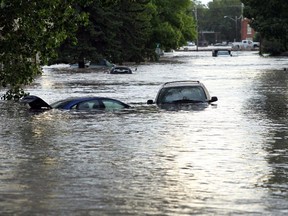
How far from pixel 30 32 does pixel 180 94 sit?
9662mm

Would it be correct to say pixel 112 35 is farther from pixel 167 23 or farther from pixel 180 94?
pixel 180 94

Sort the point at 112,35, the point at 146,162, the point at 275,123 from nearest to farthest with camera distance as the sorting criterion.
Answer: the point at 146,162, the point at 275,123, the point at 112,35

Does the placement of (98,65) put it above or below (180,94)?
below

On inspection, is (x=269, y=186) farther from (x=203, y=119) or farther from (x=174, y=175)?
(x=203, y=119)

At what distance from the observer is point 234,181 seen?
15672mm

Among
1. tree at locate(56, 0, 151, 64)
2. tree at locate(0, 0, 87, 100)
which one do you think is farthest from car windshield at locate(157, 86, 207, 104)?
tree at locate(56, 0, 151, 64)

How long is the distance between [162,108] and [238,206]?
22.7 meters

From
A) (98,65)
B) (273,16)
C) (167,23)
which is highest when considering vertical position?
(273,16)

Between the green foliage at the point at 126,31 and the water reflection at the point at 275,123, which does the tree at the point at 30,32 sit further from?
the green foliage at the point at 126,31

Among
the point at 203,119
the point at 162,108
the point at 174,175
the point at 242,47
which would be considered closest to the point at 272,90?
the point at 162,108

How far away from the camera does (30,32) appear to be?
27.9 meters

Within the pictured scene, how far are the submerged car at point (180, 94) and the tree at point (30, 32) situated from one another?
308 inches

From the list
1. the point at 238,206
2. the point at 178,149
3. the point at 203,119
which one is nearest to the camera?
the point at 238,206

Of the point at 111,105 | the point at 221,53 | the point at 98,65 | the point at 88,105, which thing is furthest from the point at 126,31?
the point at 88,105
